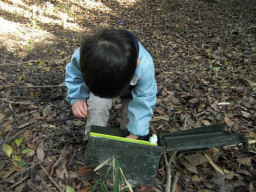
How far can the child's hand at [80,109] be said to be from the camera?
174 cm

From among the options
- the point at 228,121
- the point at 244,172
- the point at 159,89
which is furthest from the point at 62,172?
the point at 228,121

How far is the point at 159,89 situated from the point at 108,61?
5.37ft

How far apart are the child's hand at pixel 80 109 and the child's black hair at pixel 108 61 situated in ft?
1.99

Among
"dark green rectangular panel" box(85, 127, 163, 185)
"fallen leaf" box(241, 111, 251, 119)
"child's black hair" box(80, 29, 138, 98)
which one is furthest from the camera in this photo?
"fallen leaf" box(241, 111, 251, 119)

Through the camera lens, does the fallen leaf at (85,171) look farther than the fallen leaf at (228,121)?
No

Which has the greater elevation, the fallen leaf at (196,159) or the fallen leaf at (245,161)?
the fallen leaf at (245,161)

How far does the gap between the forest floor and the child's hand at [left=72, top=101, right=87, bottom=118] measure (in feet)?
0.81

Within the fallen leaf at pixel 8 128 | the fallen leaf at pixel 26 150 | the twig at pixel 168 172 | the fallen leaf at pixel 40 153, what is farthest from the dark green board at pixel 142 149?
the fallen leaf at pixel 8 128

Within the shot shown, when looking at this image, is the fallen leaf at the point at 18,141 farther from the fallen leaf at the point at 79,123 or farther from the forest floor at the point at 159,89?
the fallen leaf at the point at 79,123

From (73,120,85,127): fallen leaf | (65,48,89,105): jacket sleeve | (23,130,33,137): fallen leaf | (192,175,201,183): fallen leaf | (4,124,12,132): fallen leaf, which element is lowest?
(192,175,201,183): fallen leaf

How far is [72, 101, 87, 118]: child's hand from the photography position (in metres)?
1.74

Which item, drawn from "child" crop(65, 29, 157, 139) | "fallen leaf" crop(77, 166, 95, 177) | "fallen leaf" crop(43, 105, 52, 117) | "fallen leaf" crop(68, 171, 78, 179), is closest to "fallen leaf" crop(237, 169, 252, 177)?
"child" crop(65, 29, 157, 139)

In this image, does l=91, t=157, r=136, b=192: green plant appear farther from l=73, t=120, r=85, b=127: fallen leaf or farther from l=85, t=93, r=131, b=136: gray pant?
l=73, t=120, r=85, b=127: fallen leaf

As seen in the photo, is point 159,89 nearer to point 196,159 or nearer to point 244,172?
point 196,159
